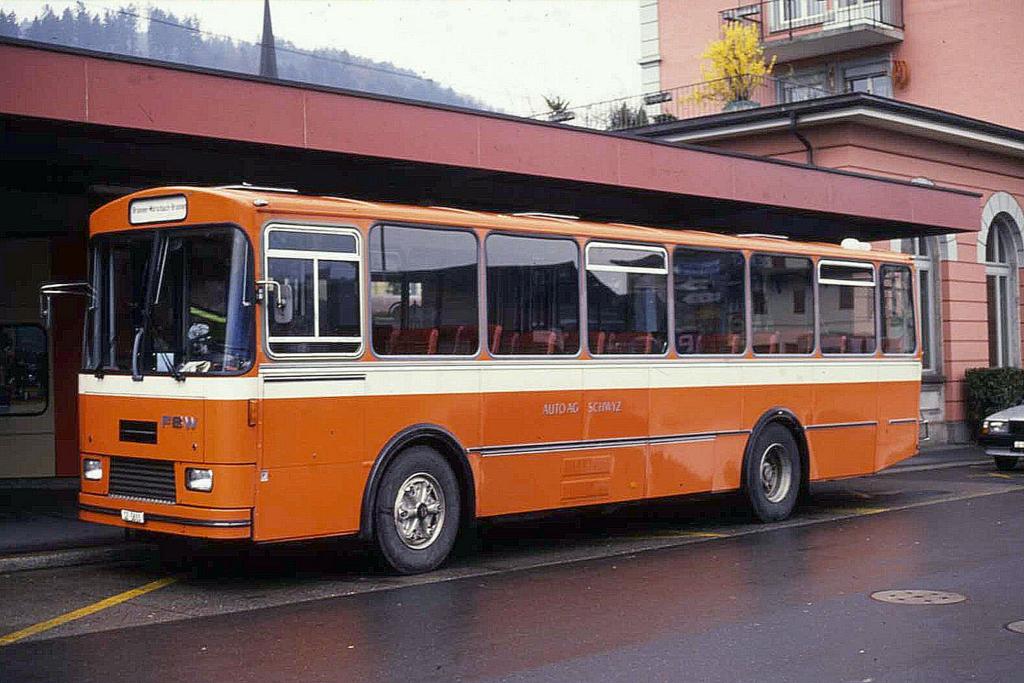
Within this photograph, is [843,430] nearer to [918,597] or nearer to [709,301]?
[709,301]

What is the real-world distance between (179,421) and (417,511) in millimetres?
2096

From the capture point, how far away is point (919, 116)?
2598 centimetres

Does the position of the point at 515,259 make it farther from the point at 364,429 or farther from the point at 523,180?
the point at 523,180

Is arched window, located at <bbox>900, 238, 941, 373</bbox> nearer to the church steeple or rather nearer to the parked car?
the parked car

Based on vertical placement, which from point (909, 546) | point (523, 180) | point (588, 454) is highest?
point (523, 180)

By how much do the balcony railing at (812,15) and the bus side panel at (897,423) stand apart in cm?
1774

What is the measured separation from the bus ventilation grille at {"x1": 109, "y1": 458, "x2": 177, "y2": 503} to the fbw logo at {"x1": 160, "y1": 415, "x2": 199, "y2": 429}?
292 millimetres

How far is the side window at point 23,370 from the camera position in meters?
17.1

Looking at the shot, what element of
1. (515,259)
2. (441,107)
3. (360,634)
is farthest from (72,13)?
(360,634)

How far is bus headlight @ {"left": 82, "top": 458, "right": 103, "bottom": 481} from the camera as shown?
10938 millimetres

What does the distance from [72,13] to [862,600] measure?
45.7 feet

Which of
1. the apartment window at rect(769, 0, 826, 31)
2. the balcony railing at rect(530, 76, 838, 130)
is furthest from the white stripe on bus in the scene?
the apartment window at rect(769, 0, 826, 31)

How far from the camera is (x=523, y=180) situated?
15984mm

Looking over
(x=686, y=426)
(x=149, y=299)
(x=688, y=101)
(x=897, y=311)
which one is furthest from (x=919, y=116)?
(x=149, y=299)
